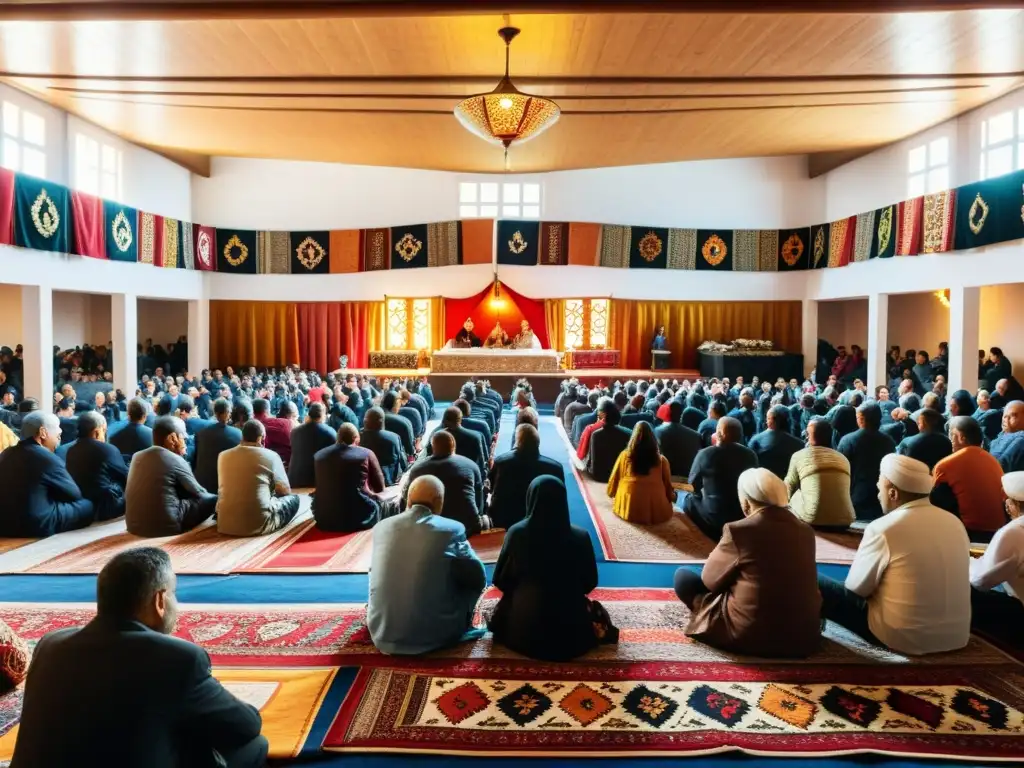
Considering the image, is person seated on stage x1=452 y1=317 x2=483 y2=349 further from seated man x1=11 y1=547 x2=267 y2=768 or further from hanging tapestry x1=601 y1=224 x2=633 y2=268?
seated man x1=11 y1=547 x2=267 y2=768

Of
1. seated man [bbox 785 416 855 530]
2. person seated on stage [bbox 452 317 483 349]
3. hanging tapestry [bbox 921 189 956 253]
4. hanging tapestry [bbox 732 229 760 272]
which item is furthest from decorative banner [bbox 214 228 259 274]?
seated man [bbox 785 416 855 530]

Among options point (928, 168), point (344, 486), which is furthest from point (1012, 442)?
point (928, 168)

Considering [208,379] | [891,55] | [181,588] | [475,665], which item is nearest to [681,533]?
[475,665]

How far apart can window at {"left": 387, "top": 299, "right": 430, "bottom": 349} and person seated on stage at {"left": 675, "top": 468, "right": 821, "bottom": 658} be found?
1368cm

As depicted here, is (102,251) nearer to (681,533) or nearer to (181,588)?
(181,588)

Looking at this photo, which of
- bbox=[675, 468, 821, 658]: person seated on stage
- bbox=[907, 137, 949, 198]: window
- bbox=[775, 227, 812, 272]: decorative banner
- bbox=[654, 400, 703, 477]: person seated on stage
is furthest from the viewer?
bbox=[775, 227, 812, 272]: decorative banner

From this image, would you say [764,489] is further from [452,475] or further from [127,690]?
[127,690]

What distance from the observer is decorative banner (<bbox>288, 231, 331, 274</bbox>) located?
629 inches

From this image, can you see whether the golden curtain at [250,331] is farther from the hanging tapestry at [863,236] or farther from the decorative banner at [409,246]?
the hanging tapestry at [863,236]

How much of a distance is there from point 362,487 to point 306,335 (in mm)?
11919

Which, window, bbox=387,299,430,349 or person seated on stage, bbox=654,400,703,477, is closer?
person seated on stage, bbox=654,400,703,477

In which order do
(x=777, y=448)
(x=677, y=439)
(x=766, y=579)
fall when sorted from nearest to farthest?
(x=766, y=579) < (x=777, y=448) < (x=677, y=439)

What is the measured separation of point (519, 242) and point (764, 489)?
12786mm

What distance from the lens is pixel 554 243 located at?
1548 centimetres
